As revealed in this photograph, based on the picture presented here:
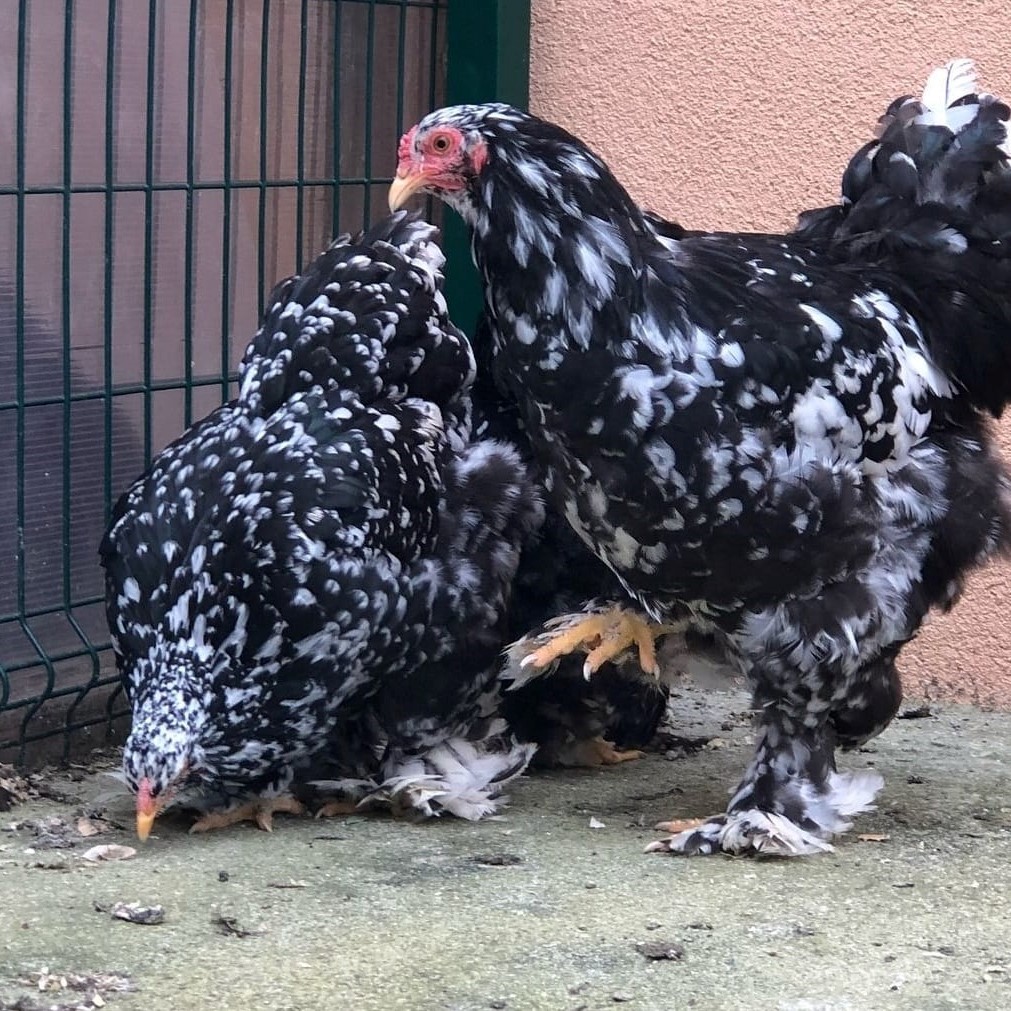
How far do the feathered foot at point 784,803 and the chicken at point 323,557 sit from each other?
2.15ft

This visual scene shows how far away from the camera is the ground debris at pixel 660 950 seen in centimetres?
336

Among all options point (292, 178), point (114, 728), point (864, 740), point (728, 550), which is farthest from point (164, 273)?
point (864, 740)

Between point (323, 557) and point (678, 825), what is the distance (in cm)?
112

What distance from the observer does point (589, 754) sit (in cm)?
488

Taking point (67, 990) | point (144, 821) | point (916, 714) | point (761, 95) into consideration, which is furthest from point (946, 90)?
point (67, 990)

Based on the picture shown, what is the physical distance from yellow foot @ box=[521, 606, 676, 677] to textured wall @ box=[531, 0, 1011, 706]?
1574 mm

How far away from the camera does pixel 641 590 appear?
4016mm

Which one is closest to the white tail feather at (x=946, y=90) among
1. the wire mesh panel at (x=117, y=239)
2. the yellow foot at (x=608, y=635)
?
the yellow foot at (x=608, y=635)

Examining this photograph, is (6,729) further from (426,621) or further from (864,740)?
(864,740)

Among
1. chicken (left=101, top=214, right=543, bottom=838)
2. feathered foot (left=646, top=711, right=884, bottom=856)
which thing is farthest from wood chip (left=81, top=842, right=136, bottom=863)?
feathered foot (left=646, top=711, right=884, bottom=856)

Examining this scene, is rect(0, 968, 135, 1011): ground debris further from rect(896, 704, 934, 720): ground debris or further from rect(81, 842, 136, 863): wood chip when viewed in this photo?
rect(896, 704, 934, 720): ground debris

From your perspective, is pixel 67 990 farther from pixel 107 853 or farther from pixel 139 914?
pixel 107 853

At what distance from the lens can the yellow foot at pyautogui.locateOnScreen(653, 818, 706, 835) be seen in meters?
4.15

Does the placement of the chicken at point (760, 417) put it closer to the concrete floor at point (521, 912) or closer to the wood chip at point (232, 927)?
the concrete floor at point (521, 912)
